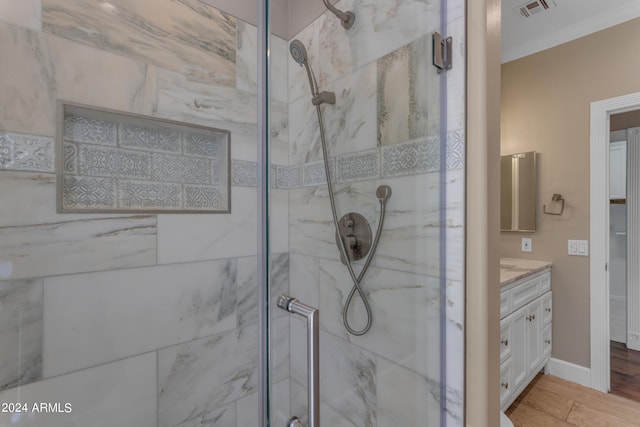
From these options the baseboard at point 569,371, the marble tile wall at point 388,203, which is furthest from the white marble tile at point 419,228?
the baseboard at point 569,371

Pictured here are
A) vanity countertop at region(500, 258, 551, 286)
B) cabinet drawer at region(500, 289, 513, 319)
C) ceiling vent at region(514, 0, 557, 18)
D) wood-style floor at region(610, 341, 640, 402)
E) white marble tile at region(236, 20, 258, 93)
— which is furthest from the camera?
wood-style floor at region(610, 341, 640, 402)

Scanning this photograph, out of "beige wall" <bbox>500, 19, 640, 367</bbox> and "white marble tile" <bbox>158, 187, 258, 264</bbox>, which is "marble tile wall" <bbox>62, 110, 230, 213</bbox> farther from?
"beige wall" <bbox>500, 19, 640, 367</bbox>

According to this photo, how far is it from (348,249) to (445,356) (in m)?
0.44

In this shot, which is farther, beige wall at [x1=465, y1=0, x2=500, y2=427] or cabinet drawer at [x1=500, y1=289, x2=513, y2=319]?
cabinet drawer at [x1=500, y1=289, x2=513, y2=319]

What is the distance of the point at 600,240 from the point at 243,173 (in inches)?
99.2

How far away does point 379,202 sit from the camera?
3.24 feet

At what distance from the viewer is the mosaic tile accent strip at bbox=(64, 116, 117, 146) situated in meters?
1.04

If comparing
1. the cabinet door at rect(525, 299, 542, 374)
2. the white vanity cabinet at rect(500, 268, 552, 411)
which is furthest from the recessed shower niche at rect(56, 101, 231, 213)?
the cabinet door at rect(525, 299, 542, 374)

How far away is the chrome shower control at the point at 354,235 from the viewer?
1.00 meters

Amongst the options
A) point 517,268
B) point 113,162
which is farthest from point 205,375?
point 517,268

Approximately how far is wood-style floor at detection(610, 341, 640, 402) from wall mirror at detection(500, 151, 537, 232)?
125cm

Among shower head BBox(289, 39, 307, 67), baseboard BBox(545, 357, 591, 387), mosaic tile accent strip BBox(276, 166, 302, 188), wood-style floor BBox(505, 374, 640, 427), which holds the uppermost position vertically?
shower head BBox(289, 39, 307, 67)

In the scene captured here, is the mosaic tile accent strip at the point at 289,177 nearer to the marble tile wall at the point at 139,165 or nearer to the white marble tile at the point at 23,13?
the marble tile wall at the point at 139,165

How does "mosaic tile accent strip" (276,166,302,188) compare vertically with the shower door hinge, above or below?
below
